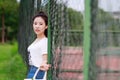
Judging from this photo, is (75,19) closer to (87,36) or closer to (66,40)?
(66,40)

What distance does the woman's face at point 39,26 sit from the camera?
15.4 ft

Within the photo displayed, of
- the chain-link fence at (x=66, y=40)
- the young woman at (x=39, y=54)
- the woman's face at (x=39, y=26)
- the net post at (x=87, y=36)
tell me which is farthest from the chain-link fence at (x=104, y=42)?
the woman's face at (x=39, y=26)

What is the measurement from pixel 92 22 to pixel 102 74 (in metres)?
0.29

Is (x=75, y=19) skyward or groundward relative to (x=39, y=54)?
skyward

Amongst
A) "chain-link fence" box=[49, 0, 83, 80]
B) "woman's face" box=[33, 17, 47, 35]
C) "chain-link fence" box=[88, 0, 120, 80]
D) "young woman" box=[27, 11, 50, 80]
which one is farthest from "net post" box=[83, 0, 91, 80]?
"woman's face" box=[33, 17, 47, 35]

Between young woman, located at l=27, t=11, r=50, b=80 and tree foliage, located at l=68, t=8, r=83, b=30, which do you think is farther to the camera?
young woman, located at l=27, t=11, r=50, b=80

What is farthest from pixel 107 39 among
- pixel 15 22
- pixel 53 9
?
pixel 15 22

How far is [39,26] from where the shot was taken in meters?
4.70

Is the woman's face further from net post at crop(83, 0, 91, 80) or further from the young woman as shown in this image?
net post at crop(83, 0, 91, 80)

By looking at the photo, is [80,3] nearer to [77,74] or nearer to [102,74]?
[77,74]

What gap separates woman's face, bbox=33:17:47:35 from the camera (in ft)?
15.4

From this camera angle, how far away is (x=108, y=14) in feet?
8.68

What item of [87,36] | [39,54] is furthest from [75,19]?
[39,54]

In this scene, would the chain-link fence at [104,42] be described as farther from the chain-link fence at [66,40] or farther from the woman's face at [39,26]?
the woman's face at [39,26]
